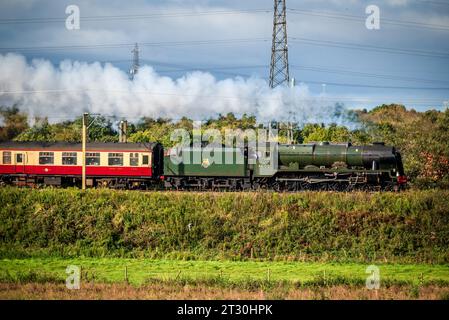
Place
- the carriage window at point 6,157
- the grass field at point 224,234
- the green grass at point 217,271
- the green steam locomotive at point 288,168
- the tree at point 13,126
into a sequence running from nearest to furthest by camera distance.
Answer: the green grass at point 217,271 → the grass field at point 224,234 → the green steam locomotive at point 288,168 → the carriage window at point 6,157 → the tree at point 13,126

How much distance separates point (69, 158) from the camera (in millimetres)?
45781

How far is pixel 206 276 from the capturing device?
101ft

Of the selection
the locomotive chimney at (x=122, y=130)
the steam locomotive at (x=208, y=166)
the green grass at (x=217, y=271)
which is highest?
the locomotive chimney at (x=122, y=130)

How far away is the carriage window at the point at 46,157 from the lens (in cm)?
4612

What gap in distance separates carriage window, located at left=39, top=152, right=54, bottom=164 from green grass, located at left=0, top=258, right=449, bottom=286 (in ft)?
39.4

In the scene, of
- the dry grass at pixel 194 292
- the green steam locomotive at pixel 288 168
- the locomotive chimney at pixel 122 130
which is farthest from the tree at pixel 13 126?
the dry grass at pixel 194 292

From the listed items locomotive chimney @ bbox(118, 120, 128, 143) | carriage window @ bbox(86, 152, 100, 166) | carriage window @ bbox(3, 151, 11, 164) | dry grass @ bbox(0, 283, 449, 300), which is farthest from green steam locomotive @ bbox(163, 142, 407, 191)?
dry grass @ bbox(0, 283, 449, 300)

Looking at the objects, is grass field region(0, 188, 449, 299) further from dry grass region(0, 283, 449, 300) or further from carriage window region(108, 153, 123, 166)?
carriage window region(108, 153, 123, 166)

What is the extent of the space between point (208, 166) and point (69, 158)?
1070 centimetres

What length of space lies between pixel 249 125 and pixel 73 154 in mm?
25574

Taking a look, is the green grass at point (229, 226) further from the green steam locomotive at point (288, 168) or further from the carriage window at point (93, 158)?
the carriage window at point (93, 158)
